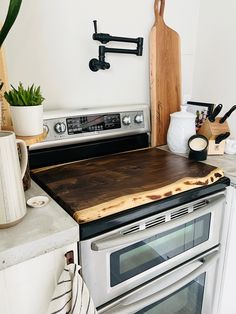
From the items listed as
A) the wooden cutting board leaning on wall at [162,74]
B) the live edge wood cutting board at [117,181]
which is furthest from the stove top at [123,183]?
the wooden cutting board leaning on wall at [162,74]

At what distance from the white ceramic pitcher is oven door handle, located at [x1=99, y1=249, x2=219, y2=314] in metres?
0.40

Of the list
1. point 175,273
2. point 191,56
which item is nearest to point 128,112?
point 191,56

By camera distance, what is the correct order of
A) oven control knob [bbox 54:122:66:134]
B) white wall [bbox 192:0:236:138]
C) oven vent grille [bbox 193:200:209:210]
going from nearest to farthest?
oven vent grille [bbox 193:200:209:210], oven control knob [bbox 54:122:66:134], white wall [bbox 192:0:236:138]

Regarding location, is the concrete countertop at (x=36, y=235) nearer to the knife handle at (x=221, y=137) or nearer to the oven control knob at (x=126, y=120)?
the oven control knob at (x=126, y=120)

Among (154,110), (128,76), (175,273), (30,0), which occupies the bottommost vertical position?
(175,273)

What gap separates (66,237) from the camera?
64cm

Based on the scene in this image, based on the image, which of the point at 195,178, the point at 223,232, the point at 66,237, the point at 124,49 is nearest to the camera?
the point at 66,237

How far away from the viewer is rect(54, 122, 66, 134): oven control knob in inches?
41.7

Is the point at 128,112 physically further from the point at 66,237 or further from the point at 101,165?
the point at 66,237

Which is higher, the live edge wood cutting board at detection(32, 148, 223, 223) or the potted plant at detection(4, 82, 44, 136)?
the potted plant at detection(4, 82, 44, 136)

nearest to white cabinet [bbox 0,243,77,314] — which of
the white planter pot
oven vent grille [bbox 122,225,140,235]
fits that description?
oven vent grille [bbox 122,225,140,235]

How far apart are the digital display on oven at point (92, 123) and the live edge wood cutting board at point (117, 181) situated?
131 millimetres

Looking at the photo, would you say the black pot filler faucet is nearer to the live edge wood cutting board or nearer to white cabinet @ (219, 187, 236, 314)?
the live edge wood cutting board

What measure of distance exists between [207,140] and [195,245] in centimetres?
44
